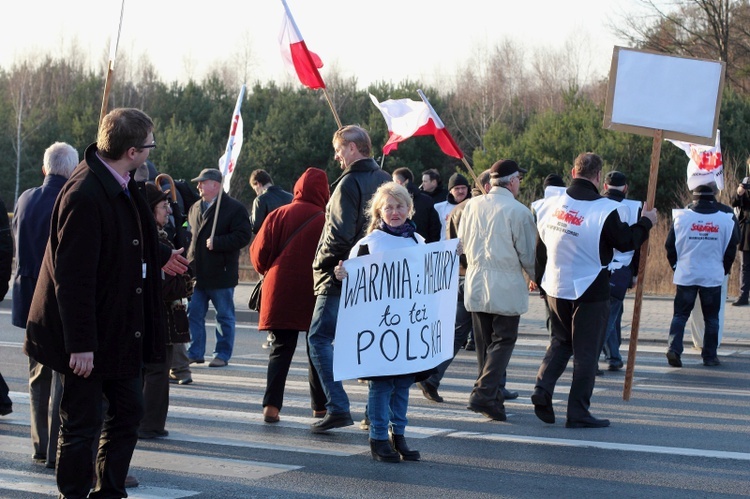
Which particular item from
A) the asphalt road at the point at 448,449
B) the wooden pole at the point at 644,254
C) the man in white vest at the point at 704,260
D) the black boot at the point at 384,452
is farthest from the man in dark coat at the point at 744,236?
the black boot at the point at 384,452

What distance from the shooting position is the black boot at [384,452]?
6.89 m

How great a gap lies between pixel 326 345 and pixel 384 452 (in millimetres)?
1137

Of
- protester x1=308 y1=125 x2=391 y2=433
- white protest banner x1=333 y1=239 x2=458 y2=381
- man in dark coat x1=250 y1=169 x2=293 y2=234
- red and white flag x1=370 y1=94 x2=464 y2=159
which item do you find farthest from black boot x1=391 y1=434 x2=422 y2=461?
man in dark coat x1=250 y1=169 x2=293 y2=234

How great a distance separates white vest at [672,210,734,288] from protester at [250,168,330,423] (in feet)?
17.3

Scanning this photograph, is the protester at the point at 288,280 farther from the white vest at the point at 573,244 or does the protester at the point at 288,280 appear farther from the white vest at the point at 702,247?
the white vest at the point at 702,247

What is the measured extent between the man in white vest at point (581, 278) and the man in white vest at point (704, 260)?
3.97 metres

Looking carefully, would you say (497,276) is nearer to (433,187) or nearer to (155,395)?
(155,395)

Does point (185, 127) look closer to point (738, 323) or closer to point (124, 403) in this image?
point (738, 323)

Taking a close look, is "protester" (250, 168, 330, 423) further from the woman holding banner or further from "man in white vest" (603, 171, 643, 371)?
"man in white vest" (603, 171, 643, 371)

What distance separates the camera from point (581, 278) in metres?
8.13

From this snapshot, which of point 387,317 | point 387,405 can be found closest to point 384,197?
point 387,317

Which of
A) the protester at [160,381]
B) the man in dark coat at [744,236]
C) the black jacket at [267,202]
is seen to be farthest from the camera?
the man in dark coat at [744,236]

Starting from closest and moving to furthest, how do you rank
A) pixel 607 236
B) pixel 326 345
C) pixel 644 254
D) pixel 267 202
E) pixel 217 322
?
1. pixel 326 345
2. pixel 607 236
3. pixel 644 254
4. pixel 217 322
5. pixel 267 202

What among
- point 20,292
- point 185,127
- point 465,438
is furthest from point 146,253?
point 185,127
